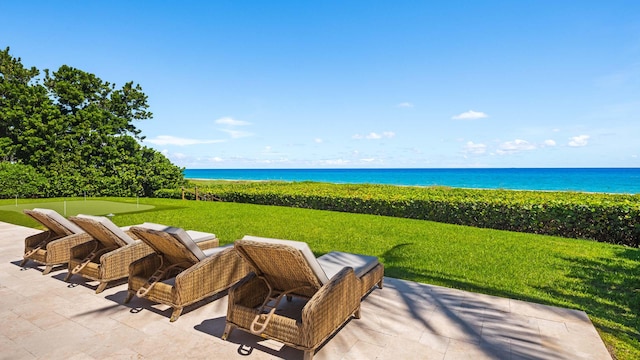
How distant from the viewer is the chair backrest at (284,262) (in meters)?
2.96

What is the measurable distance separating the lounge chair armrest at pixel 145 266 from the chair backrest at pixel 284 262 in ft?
5.87

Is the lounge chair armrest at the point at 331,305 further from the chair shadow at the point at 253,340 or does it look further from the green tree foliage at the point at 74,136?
the green tree foliage at the point at 74,136

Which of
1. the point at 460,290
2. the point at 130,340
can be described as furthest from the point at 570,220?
the point at 130,340

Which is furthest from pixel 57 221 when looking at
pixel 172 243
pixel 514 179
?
pixel 514 179

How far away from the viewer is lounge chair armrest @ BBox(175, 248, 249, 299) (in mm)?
3728

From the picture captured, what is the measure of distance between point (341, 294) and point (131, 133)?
28.3 m

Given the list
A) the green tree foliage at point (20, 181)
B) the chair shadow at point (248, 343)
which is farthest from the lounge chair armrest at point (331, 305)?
the green tree foliage at point (20, 181)

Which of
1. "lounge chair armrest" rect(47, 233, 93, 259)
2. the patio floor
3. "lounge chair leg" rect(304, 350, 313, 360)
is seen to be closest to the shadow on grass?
the patio floor

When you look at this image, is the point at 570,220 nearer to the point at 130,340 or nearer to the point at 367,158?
the point at 130,340

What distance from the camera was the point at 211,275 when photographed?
159 inches

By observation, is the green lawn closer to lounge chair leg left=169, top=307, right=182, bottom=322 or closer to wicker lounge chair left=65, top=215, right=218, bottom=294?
lounge chair leg left=169, top=307, right=182, bottom=322

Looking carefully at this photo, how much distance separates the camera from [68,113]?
73.8 ft

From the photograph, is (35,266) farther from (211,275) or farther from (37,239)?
(211,275)

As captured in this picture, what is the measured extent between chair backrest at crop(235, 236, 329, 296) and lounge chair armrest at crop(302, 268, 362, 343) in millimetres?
150
